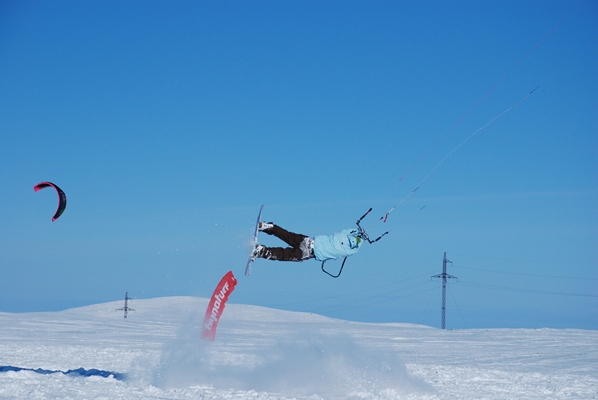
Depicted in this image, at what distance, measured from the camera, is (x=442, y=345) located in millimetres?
19672

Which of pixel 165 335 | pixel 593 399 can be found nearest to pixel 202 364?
pixel 593 399

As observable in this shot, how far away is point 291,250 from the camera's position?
35.1ft

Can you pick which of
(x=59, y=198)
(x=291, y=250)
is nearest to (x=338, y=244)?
(x=291, y=250)

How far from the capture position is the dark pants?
10.6 m

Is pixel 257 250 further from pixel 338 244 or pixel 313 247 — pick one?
pixel 338 244

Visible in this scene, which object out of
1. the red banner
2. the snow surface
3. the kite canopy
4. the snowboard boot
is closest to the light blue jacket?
the snowboard boot

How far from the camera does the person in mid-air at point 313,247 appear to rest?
414 inches

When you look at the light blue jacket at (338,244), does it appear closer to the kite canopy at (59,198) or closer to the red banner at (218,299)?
the kite canopy at (59,198)

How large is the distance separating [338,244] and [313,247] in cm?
47

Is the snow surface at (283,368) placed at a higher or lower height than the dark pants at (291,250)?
lower

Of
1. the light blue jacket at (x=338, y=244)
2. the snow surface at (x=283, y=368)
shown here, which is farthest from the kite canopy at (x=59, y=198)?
the light blue jacket at (x=338, y=244)

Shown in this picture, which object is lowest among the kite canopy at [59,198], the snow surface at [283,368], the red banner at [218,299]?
the snow surface at [283,368]

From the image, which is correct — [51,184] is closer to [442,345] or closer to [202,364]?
[202,364]

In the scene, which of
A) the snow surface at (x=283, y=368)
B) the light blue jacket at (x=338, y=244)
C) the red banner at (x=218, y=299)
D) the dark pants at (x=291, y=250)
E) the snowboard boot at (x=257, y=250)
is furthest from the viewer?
the red banner at (x=218, y=299)
